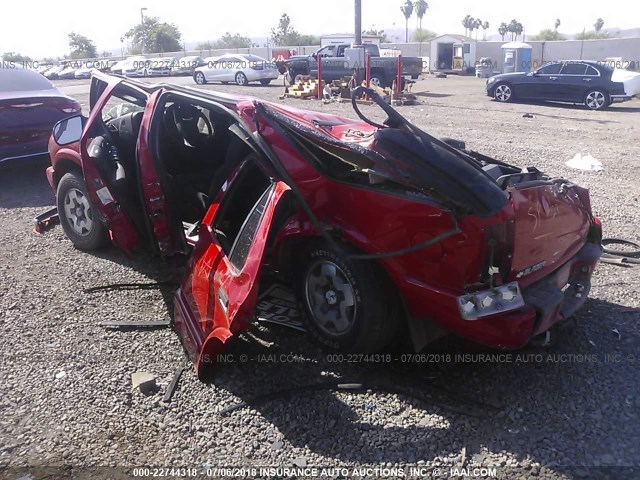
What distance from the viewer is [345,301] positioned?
347 centimetres

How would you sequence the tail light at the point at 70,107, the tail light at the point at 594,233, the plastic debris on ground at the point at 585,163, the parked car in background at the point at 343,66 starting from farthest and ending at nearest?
the parked car in background at the point at 343,66 < the plastic debris on ground at the point at 585,163 < the tail light at the point at 70,107 < the tail light at the point at 594,233

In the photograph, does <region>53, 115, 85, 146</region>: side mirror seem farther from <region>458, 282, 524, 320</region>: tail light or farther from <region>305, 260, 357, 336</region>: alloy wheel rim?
<region>458, 282, 524, 320</region>: tail light

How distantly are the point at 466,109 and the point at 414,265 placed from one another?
15.0 m

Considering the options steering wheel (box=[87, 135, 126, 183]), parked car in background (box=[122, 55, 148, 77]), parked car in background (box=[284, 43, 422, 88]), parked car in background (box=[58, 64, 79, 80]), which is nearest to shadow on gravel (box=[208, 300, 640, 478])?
steering wheel (box=[87, 135, 126, 183])

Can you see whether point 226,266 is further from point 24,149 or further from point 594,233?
point 24,149

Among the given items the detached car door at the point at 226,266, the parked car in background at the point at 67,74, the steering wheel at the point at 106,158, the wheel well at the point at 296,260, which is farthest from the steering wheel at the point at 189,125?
the parked car in background at the point at 67,74

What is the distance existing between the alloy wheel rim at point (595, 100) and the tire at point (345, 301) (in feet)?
54.5

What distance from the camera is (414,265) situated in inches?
126

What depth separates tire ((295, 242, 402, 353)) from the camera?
3.32m

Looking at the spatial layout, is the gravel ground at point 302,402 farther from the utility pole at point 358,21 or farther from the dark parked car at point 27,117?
the utility pole at point 358,21

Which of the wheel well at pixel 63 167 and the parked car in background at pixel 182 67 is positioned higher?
the parked car in background at pixel 182 67

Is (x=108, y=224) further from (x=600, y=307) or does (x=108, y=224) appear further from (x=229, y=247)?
(x=600, y=307)

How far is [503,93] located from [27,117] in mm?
15267

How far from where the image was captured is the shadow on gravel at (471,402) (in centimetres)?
284
